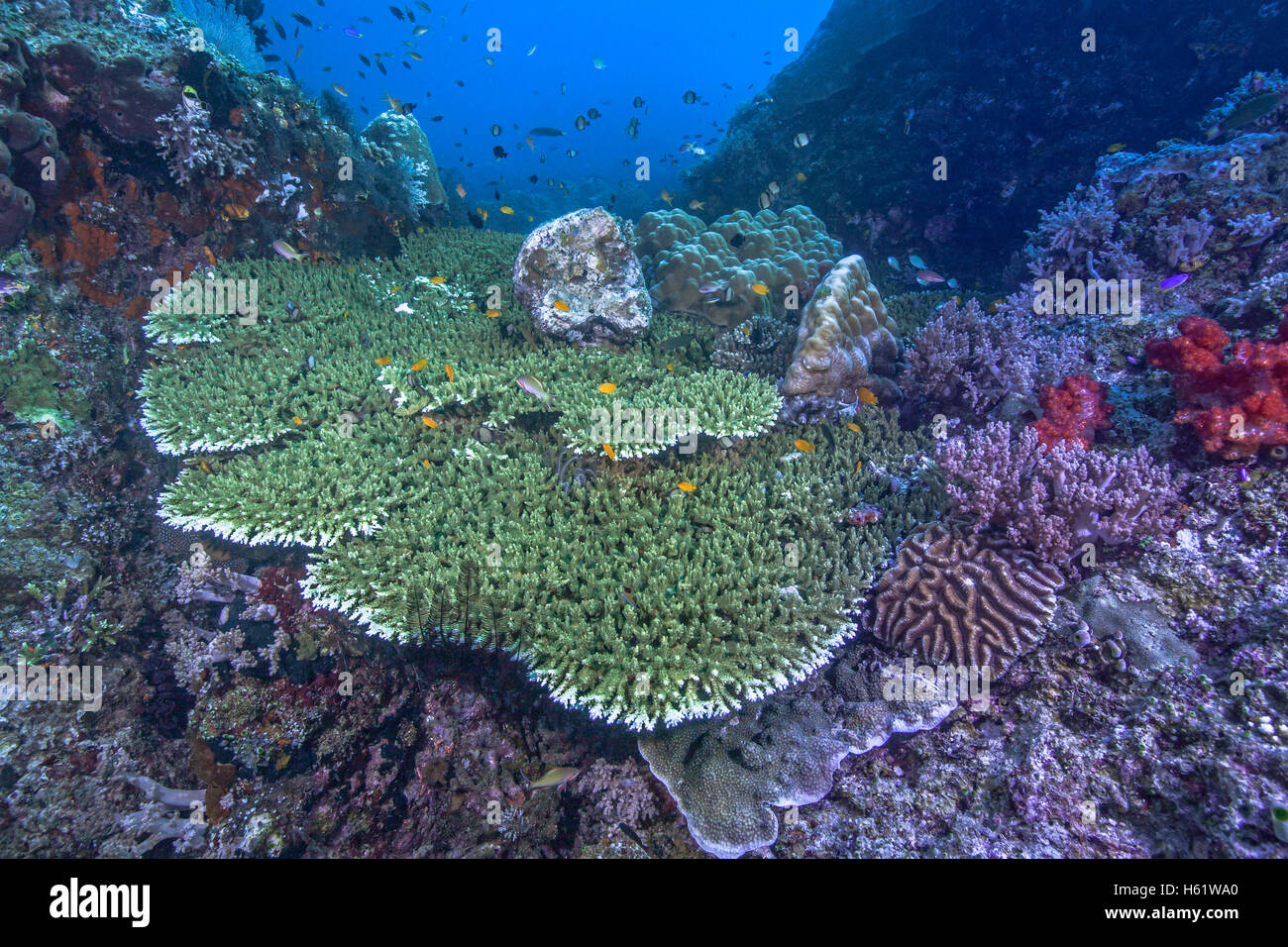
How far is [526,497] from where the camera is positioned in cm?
483

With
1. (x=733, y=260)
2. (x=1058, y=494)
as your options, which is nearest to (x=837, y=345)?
(x=1058, y=494)

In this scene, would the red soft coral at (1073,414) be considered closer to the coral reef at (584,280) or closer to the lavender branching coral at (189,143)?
the coral reef at (584,280)

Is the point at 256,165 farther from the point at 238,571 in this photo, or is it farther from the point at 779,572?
the point at 779,572

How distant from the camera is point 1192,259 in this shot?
5875 millimetres

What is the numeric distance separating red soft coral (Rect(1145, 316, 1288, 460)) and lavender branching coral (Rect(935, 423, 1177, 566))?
429 mm

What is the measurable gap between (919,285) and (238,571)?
41.8ft

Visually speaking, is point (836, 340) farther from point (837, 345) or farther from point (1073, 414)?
point (1073, 414)

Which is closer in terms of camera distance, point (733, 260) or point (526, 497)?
point (526, 497)

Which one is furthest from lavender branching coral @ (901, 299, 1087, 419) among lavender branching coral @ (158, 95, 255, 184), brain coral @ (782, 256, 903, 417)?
lavender branching coral @ (158, 95, 255, 184)

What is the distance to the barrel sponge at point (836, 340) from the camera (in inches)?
227

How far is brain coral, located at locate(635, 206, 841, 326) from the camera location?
8000mm

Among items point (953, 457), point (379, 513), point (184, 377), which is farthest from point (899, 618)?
point (184, 377)

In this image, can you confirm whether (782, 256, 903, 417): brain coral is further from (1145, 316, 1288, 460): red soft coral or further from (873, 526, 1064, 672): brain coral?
(1145, 316, 1288, 460): red soft coral

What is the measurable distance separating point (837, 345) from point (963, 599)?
3182 millimetres
